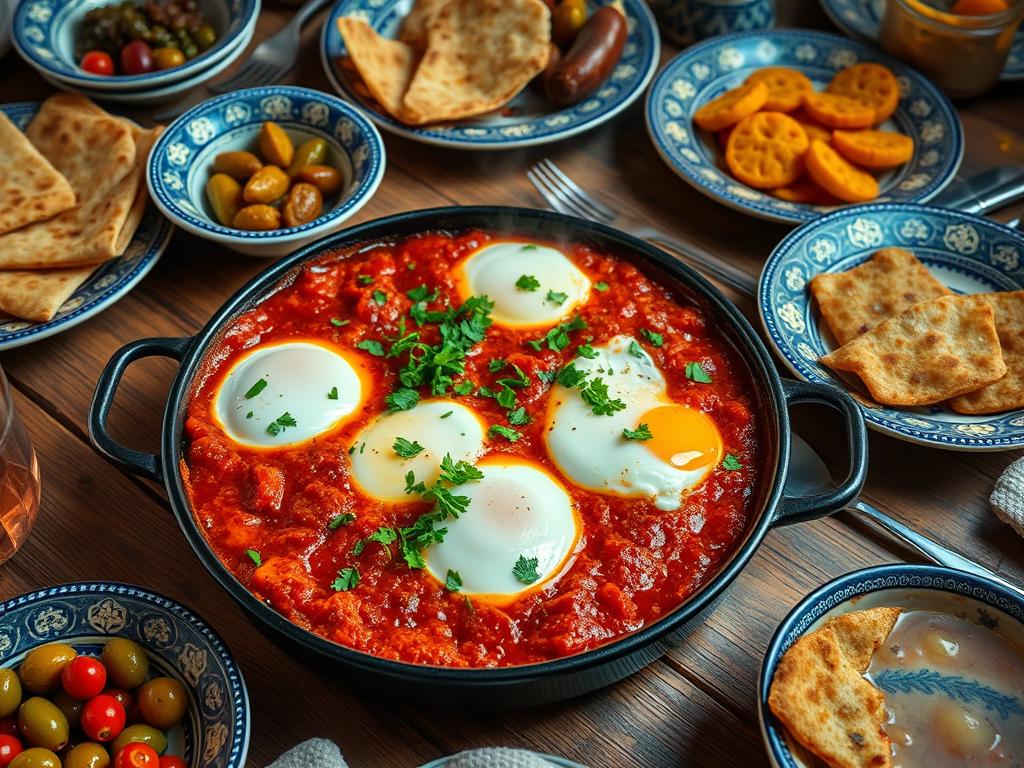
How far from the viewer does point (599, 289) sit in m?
3.09

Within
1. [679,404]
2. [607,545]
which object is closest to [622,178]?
[679,404]

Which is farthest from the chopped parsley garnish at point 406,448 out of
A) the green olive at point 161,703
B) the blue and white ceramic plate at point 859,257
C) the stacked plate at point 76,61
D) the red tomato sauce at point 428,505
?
the stacked plate at point 76,61

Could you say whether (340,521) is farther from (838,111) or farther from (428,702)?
(838,111)

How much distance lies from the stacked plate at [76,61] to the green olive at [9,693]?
2.30 meters

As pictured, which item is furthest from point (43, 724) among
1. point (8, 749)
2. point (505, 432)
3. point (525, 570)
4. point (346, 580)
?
point (505, 432)

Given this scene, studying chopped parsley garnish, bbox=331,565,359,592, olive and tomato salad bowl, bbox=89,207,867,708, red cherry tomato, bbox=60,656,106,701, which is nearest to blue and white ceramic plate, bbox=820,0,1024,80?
olive and tomato salad bowl, bbox=89,207,867,708

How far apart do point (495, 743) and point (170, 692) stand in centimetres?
74

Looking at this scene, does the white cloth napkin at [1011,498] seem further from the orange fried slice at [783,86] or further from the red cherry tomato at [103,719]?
the red cherry tomato at [103,719]

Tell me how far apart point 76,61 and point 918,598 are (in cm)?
358

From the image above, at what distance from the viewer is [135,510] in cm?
284

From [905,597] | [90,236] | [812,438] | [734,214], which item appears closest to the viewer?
[905,597]

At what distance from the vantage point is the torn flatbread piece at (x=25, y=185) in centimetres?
329

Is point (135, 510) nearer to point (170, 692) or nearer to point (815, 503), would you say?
point (170, 692)

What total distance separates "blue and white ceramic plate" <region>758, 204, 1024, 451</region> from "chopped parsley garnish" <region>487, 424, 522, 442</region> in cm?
84
